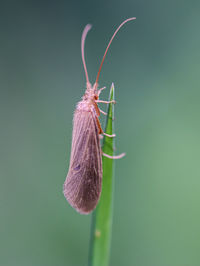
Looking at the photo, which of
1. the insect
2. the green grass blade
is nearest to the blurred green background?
the insect

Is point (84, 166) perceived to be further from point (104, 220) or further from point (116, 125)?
point (116, 125)

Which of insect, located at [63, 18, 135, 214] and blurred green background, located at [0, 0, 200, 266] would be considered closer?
insect, located at [63, 18, 135, 214]

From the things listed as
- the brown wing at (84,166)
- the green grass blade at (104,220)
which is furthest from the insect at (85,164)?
the green grass blade at (104,220)

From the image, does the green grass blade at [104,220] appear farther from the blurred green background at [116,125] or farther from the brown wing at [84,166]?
the blurred green background at [116,125]

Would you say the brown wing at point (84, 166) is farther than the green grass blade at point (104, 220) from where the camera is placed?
Yes

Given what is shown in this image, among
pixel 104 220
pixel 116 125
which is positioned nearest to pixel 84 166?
pixel 104 220

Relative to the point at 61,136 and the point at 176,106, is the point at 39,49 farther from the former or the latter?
the point at 176,106

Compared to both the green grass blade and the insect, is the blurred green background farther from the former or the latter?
the green grass blade
